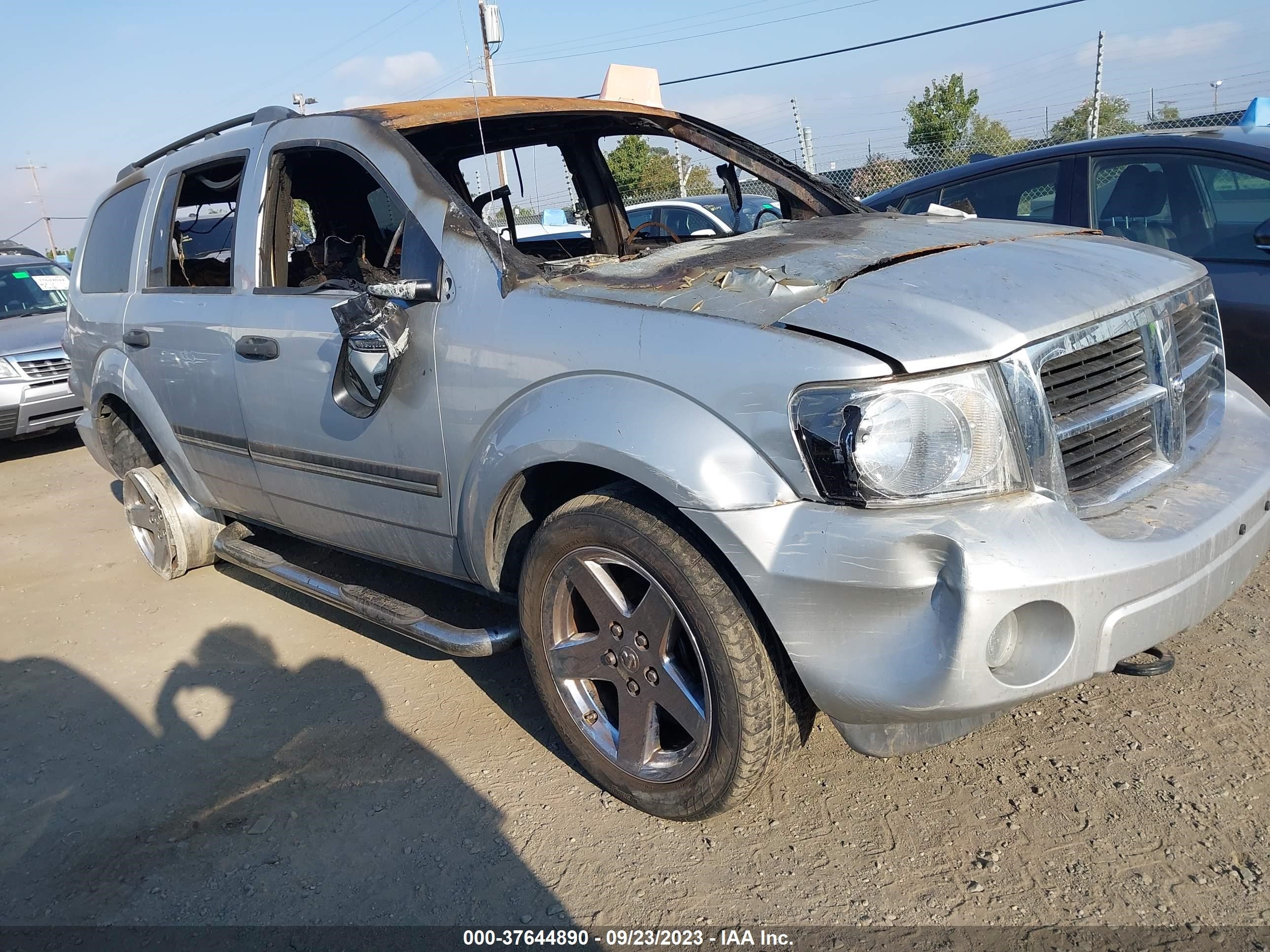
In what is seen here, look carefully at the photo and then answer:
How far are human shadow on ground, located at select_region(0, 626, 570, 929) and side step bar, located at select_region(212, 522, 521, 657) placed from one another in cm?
39

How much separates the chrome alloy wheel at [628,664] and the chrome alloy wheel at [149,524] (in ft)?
9.03

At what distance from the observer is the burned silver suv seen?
193cm

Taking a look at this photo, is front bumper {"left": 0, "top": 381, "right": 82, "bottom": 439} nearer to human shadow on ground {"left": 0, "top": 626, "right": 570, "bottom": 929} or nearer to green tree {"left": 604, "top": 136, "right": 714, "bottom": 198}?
human shadow on ground {"left": 0, "top": 626, "right": 570, "bottom": 929}

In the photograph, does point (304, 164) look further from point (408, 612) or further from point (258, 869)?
point (258, 869)

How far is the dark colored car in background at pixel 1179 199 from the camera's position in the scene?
3998mm

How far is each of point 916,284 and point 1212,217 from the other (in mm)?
2967

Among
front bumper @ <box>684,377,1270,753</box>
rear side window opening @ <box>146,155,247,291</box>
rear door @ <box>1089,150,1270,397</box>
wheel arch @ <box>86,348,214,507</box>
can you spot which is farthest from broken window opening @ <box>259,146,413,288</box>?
rear door @ <box>1089,150,1270,397</box>

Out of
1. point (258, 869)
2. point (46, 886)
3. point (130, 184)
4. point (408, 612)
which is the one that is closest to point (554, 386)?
point (408, 612)

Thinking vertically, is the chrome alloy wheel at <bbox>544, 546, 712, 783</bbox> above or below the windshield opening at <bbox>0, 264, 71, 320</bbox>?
below

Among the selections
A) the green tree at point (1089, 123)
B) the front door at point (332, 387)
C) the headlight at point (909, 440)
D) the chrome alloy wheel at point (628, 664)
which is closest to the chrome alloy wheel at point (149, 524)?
the front door at point (332, 387)

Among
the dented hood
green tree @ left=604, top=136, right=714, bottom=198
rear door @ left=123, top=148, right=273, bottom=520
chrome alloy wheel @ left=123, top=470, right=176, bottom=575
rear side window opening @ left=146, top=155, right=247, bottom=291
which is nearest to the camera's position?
the dented hood

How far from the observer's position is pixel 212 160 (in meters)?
3.74

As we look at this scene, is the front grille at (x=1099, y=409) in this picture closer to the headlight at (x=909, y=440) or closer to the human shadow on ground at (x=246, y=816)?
the headlight at (x=909, y=440)

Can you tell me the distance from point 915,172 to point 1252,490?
1295 centimetres
